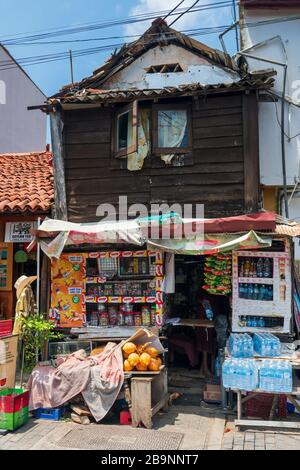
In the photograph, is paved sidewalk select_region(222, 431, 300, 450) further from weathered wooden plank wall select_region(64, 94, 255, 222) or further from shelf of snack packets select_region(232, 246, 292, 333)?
weathered wooden plank wall select_region(64, 94, 255, 222)

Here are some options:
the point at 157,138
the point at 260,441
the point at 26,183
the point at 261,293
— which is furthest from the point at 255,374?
the point at 26,183

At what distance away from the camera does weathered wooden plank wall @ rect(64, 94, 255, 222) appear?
9.12 meters

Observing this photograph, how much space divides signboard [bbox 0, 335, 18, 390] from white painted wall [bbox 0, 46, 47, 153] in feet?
42.1

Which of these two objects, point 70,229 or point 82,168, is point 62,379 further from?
point 82,168

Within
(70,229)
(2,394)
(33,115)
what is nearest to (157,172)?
(70,229)

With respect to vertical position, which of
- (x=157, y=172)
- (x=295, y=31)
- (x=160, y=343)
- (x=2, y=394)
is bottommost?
(x=2, y=394)

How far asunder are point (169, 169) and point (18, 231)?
12.7 feet

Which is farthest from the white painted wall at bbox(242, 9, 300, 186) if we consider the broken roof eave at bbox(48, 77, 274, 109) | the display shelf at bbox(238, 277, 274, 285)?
the display shelf at bbox(238, 277, 274, 285)

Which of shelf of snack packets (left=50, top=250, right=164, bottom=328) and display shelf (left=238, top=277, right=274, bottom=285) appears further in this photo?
shelf of snack packets (left=50, top=250, right=164, bottom=328)

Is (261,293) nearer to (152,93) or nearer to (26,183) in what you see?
(152,93)

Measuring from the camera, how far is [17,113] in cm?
1919

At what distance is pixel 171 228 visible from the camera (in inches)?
311
